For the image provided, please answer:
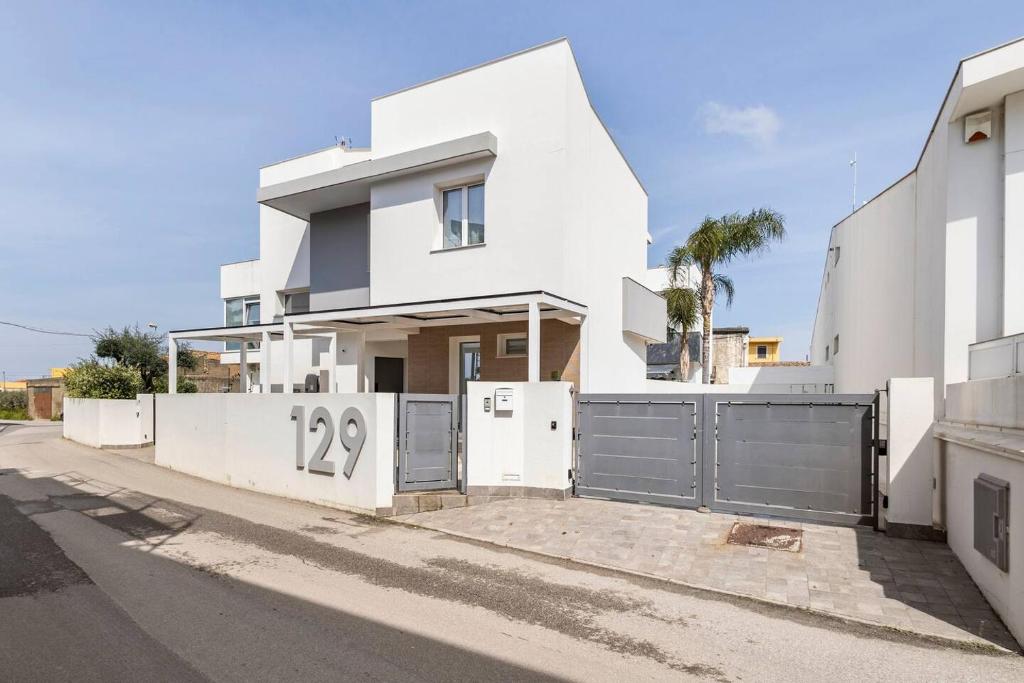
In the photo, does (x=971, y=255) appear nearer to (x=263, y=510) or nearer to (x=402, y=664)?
(x=402, y=664)

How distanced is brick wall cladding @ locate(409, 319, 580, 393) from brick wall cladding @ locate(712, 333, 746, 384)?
24.7 m

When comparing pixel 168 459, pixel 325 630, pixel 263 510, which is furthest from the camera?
pixel 168 459

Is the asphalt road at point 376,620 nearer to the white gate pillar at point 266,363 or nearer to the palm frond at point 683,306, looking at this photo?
the white gate pillar at point 266,363

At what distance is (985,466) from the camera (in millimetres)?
5293

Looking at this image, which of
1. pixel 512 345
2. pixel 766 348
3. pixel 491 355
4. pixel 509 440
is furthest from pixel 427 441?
pixel 766 348

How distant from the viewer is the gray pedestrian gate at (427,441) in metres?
9.12

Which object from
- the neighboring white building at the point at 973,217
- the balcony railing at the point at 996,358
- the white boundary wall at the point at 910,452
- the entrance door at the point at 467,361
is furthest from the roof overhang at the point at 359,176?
the balcony railing at the point at 996,358

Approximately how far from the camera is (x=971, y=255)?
7.97 meters

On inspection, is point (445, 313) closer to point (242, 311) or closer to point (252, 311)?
point (252, 311)

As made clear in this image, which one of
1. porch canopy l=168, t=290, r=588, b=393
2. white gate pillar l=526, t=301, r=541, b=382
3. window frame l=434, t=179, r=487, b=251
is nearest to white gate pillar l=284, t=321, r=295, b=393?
porch canopy l=168, t=290, r=588, b=393

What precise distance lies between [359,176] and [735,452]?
10.7 metres

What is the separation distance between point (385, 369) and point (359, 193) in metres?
5.53

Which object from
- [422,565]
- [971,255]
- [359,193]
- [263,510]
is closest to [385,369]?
[359,193]

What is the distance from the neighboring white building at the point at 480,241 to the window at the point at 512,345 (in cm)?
4
